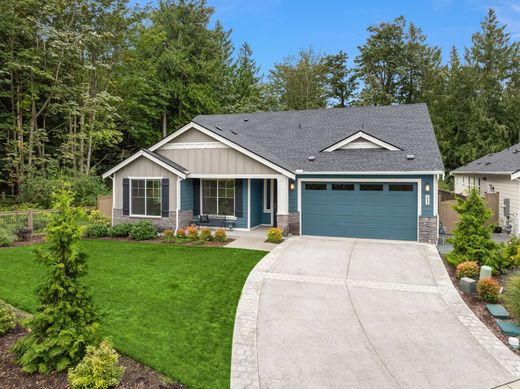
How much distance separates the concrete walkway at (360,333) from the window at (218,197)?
6.28 meters

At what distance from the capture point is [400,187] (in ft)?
40.7

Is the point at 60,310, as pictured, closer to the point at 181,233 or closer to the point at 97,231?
the point at 181,233

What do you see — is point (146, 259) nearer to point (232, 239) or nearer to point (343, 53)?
point (232, 239)

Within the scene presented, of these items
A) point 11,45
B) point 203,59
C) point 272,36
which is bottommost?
point 11,45

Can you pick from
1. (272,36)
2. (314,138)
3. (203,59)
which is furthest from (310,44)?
(314,138)

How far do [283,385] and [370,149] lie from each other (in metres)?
12.0

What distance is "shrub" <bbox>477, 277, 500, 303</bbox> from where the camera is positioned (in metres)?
6.68

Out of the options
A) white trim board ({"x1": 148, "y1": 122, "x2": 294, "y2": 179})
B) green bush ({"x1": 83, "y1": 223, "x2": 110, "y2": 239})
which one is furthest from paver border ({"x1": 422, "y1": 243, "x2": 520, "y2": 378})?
green bush ({"x1": 83, "y1": 223, "x2": 110, "y2": 239})

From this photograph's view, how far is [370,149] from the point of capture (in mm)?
14359

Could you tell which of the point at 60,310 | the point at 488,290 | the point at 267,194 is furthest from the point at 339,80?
the point at 60,310

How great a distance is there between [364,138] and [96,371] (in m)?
13.2

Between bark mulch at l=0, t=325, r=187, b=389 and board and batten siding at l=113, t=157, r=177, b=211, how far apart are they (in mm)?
9734

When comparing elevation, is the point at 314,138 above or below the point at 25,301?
above

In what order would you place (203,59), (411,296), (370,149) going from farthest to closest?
(203,59) < (370,149) < (411,296)
